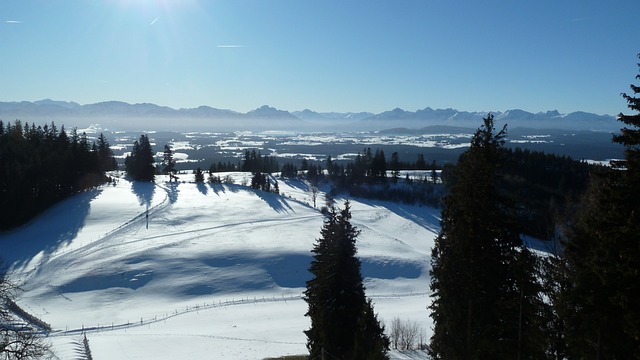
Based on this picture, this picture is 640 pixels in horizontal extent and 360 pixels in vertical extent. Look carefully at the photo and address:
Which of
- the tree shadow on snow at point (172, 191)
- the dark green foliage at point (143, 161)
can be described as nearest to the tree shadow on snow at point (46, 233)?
the tree shadow on snow at point (172, 191)

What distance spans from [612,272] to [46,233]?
64802mm

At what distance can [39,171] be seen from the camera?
70.9 m

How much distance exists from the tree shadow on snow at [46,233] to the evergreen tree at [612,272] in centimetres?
5354

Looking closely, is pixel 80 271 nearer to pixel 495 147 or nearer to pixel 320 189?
pixel 495 147

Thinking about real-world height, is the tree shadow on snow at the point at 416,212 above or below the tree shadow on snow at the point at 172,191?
below

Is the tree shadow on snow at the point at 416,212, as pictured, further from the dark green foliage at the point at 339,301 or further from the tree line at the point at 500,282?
the tree line at the point at 500,282

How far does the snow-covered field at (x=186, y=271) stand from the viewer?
102ft

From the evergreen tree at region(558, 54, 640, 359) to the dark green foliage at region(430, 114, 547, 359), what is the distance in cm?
108

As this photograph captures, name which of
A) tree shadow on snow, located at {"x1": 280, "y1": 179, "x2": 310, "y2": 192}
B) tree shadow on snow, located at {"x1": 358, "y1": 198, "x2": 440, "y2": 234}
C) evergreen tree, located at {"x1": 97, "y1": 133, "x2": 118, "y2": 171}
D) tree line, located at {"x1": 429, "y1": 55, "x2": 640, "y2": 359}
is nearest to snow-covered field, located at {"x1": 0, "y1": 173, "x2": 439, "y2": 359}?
tree shadow on snow, located at {"x1": 358, "y1": 198, "x2": 440, "y2": 234}

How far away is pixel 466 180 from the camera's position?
40.2 ft

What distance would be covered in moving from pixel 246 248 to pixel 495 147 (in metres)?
45.5

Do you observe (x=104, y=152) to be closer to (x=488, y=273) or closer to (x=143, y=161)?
(x=143, y=161)

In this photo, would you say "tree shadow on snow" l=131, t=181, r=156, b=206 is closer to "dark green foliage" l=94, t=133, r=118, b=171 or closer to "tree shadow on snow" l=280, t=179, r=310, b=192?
"dark green foliage" l=94, t=133, r=118, b=171

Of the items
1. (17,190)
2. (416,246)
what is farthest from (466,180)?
(17,190)
